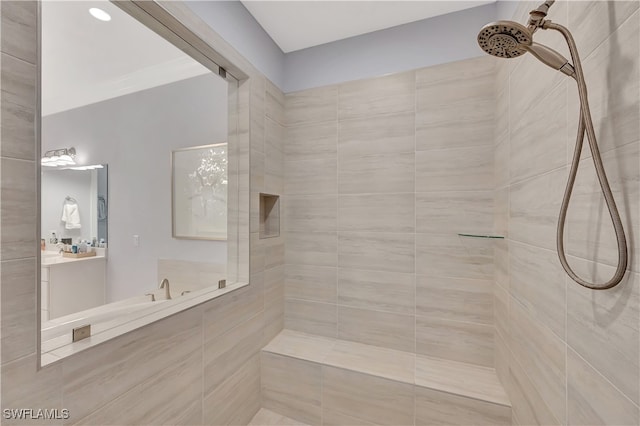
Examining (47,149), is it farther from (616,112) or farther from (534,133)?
(534,133)

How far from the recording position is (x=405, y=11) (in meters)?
1.67

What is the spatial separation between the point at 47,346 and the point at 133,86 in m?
1.11

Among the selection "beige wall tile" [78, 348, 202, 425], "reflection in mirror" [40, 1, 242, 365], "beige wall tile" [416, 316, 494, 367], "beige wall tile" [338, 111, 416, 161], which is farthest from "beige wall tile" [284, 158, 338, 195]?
"beige wall tile" [78, 348, 202, 425]

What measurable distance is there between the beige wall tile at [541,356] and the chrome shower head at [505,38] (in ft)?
3.04

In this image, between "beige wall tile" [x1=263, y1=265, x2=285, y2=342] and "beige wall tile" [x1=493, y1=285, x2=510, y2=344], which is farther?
"beige wall tile" [x1=263, y1=265, x2=285, y2=342]

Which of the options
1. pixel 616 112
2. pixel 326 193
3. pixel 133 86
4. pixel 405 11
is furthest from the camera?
pixel 326 193

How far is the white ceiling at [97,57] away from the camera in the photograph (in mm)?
883

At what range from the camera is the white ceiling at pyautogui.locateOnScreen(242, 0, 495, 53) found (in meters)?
1.61

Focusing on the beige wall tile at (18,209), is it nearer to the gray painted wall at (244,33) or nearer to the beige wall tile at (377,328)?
the gray painted wall at (244,33)

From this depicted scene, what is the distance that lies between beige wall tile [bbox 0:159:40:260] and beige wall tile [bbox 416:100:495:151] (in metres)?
1.81

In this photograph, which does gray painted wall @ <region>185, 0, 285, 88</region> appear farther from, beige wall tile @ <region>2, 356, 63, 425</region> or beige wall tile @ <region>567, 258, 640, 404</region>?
beige wall tile @ <region>567, 258, 640, 404</region>

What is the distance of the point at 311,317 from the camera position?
2002 mm

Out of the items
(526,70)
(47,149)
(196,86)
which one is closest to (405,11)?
(526,70)

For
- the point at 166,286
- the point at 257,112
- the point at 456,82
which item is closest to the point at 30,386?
the point at 166,286
